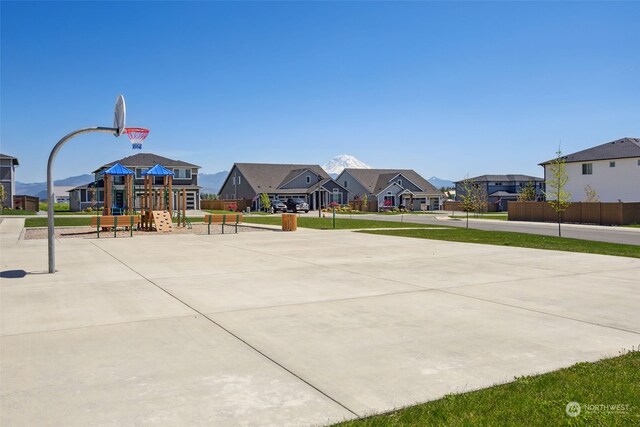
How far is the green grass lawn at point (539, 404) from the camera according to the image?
389cm

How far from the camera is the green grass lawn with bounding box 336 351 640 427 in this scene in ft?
12.8

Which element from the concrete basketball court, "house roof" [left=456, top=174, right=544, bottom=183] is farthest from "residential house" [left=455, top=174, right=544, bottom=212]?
the concrete basketball court

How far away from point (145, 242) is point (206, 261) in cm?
727

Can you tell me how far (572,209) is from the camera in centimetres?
4175

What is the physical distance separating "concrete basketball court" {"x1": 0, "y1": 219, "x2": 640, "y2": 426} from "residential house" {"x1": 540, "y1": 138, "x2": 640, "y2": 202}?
41.6 metres

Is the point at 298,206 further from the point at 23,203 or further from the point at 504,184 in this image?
the point at 504,184

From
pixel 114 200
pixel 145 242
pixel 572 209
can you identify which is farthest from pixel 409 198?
pixel 145 242

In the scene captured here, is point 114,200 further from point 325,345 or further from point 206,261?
point 325,345

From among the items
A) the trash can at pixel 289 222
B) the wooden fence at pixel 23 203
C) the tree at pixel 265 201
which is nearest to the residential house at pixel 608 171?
the trash can at pixel 289 222

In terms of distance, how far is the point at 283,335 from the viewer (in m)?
6.40

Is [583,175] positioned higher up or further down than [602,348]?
higher up

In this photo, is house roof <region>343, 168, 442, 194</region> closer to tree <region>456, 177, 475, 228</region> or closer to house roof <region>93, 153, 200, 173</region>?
tree <region>456, 177, 475, 228</region>

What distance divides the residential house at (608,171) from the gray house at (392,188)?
25.8 meters

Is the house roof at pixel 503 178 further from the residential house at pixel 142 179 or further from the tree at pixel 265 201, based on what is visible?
the residential house at pixel 142 179
